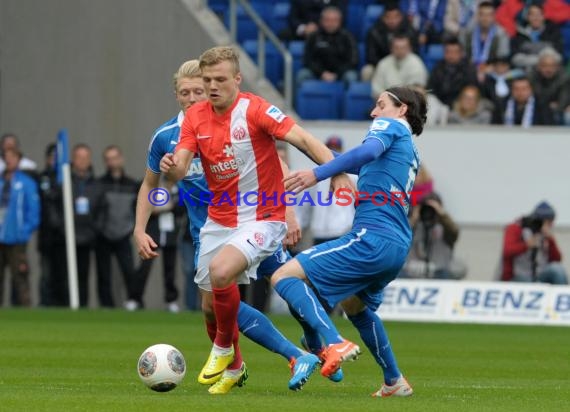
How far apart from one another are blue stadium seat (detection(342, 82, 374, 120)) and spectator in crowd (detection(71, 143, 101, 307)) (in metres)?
3.64

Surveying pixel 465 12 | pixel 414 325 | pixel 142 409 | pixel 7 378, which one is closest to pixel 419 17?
pixel 465 12

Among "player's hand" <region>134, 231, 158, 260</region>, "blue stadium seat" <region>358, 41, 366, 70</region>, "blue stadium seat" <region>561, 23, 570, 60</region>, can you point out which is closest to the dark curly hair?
"player's hand" <region>134, 231, 158, 260</region>

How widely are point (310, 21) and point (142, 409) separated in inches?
573

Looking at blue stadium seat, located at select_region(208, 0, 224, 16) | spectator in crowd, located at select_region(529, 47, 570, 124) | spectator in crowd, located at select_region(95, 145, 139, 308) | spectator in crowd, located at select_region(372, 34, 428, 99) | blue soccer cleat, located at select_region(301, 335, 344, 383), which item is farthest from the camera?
blue stadium seat, located at select_region(208, 0, 224, 16)

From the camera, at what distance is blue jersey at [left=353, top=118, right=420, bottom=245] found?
9039 millimetres

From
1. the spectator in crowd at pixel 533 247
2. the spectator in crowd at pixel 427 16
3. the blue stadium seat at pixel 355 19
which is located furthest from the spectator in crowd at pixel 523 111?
the blue stadium seat at pixel 355 19

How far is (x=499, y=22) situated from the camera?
21438mm

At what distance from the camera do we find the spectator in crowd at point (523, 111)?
66.8 ft

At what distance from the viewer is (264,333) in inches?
383

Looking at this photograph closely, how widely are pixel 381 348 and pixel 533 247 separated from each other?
10.4 metres

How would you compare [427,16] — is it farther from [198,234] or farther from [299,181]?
[299,181]

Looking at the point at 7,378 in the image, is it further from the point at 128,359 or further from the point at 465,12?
the point at 465,12

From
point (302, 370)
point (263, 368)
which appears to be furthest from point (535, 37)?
point (302, 370)

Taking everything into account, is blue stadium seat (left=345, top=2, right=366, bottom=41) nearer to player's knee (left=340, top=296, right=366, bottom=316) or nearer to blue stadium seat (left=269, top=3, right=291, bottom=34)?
blue stadium seat (left=269, top=3, right=291, bottom=34)
